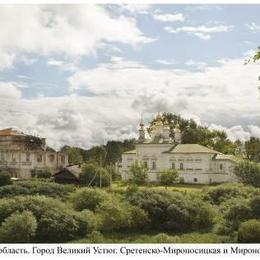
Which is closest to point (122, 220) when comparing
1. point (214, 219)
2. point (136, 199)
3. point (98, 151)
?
point (136, 199)

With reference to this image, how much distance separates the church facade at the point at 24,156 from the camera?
26.6 m

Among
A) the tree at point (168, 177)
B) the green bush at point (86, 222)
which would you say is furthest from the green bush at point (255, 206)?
the tree at point (168, 177)

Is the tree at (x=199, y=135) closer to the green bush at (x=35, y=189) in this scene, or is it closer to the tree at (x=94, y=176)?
the tree at (x=94, y=176)

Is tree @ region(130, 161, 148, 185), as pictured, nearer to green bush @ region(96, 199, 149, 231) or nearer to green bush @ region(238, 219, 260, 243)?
green bush @ region(96, 199, 149, 231)

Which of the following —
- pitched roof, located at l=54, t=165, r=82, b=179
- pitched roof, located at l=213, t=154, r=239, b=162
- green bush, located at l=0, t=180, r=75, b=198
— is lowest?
green bush, located at l=0, t=180, r=75, b=198

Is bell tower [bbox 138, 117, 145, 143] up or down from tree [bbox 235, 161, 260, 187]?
up

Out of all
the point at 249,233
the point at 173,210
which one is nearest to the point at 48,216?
the point at 173,210

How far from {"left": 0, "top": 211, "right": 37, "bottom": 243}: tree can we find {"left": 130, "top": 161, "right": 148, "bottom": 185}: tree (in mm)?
8114

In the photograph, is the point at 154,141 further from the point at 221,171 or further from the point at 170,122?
the point at 221,171

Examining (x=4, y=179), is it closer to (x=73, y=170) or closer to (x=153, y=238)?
(x=73, y=170)

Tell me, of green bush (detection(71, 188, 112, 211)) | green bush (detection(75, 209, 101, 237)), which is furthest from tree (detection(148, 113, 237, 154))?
green bush (detection(75, 209, 101, 237))

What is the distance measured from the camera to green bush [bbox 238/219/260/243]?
16141 millimetres

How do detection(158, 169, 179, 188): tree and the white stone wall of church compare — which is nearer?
detection(158, 169, 179, 188): tree

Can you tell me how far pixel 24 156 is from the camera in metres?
26.6
